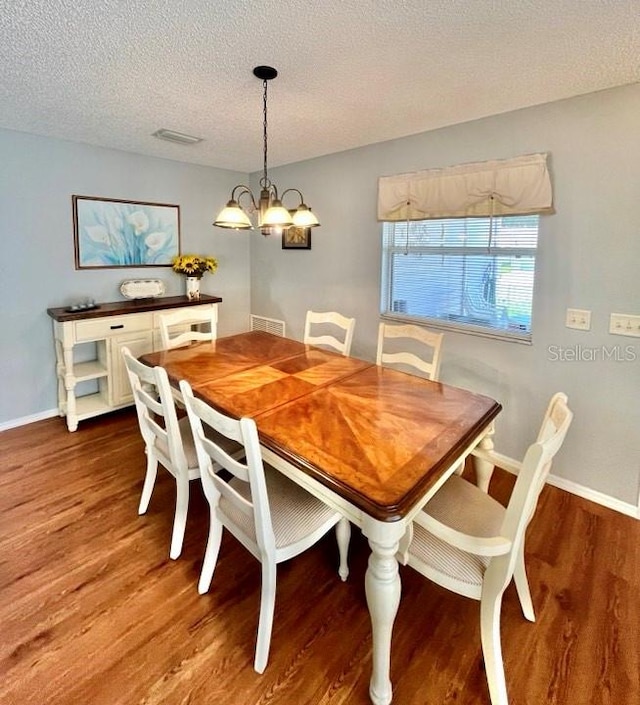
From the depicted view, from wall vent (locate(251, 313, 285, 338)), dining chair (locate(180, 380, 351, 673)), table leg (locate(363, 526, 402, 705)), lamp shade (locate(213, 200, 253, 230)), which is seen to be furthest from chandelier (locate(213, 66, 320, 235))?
wall vent (locate(251, 313, 285, 338))

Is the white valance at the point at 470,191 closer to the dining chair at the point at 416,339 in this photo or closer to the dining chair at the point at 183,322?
the dining chair at the point at 416,339

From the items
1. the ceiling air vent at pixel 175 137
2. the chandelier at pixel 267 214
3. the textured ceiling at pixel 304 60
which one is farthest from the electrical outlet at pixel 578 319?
the ceiling air vent at pixel 175 137

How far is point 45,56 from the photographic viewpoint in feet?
6.01

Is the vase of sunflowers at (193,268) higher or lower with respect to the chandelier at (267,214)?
lower

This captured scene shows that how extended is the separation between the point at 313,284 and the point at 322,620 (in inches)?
114

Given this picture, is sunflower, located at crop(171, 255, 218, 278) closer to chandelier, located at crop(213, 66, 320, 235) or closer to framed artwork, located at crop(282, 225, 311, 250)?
framed artwork, located at crop(282, 225, 311, 250)

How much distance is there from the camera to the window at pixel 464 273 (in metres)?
2.61

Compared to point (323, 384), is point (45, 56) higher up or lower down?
higher up

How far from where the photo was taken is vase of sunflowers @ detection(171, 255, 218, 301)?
385cm

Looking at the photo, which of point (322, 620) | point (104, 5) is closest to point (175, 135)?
point (104, 5)

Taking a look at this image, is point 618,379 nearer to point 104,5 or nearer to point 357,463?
point 357,463

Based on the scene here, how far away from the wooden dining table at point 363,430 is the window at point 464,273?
0.97 metres

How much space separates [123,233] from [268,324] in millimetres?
1688

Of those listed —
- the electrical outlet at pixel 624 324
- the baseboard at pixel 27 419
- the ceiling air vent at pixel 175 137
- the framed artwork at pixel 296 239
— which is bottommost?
the baseboard at pixel 27 419
